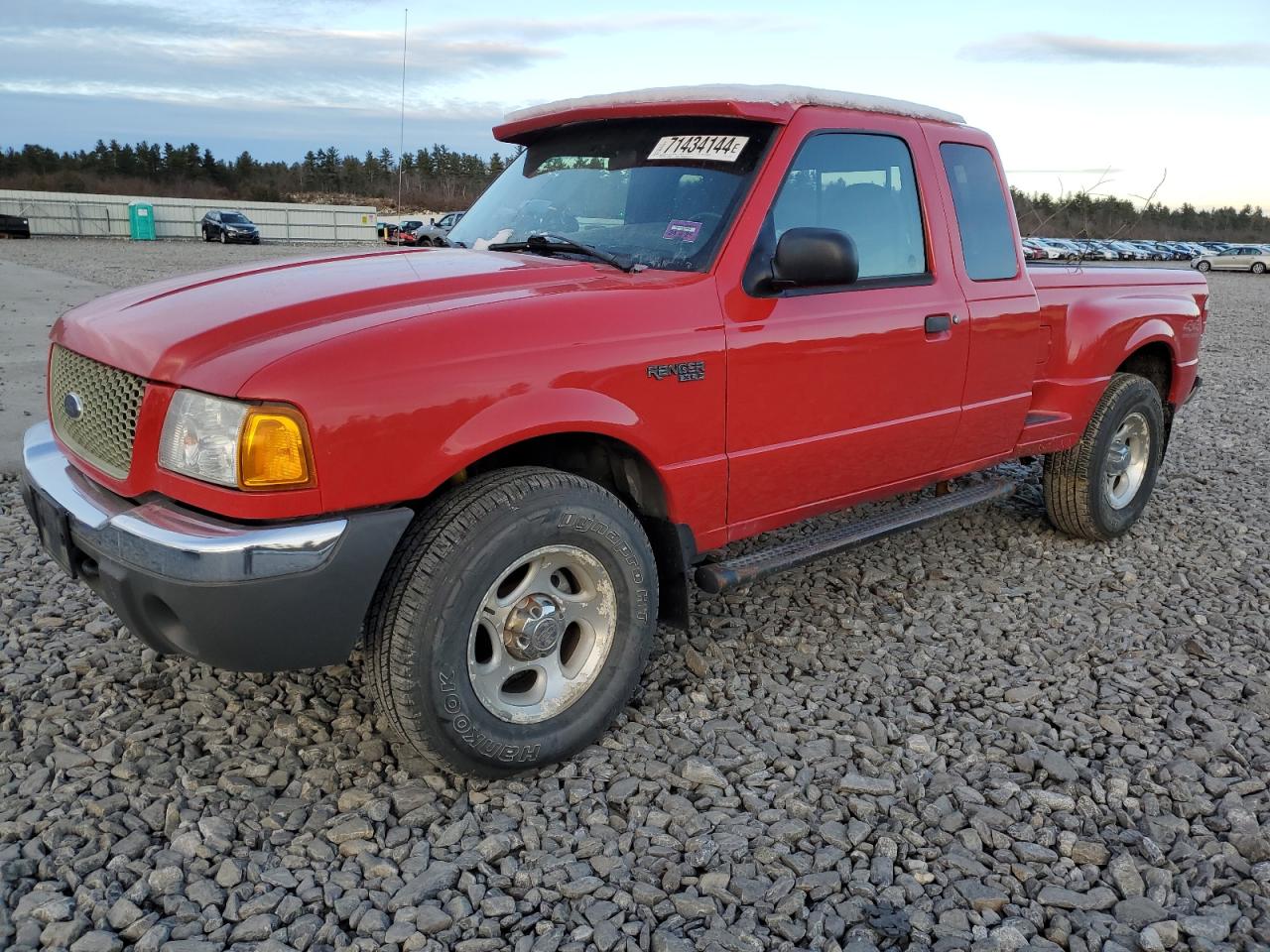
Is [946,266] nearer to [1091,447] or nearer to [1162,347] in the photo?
[1091,447]

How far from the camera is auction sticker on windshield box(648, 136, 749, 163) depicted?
338 cm

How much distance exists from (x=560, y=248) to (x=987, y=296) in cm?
189

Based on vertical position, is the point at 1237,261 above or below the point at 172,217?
above

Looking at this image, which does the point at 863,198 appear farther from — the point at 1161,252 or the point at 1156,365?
the point at 1161,252

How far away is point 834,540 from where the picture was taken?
12.3ft

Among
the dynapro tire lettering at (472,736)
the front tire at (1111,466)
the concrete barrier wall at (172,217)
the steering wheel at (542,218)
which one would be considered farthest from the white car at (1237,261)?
the dynapro tire lettering at (472,736)

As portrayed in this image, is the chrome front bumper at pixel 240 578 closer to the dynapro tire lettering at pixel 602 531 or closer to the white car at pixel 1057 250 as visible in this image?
the dynapro tire lettering at pixel 602 531

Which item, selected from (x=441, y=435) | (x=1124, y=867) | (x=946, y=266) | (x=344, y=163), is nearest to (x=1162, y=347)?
(x=946, y=266)

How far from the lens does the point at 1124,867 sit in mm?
2602

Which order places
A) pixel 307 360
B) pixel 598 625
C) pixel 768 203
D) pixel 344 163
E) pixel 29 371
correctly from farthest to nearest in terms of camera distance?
pixel 344 163 < pixel 29 371 < pixel 768 203 < pixel 598 625 < pixel 307 360

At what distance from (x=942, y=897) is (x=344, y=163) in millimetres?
97402

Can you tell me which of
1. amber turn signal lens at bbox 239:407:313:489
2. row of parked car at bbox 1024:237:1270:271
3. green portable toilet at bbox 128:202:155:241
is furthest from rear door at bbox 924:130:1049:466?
green portable toilet at bbox 128:202:155:241

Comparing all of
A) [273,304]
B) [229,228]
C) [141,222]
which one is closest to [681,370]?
[273,304]

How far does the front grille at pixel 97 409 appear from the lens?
2.69 metres
